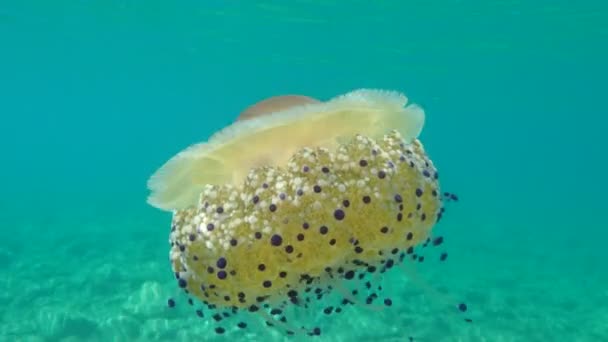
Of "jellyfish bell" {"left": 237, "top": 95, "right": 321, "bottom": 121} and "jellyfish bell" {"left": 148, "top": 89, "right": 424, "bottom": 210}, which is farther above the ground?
"jellyfish bell" {"left": 237, "top": 95, "right": 321, "bottom": 121}

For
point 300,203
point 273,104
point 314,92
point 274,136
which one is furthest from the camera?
point 314,92

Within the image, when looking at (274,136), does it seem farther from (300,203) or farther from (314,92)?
(314,92)

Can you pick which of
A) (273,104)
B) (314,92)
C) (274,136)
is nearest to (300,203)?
(274,136)

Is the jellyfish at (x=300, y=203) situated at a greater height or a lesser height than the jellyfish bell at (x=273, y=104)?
lesser

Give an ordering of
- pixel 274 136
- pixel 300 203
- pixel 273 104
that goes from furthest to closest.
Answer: pixel 273 104 → pixel 274 136 → pixel 300 203

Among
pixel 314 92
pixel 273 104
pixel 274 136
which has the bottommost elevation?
pixel 274 136

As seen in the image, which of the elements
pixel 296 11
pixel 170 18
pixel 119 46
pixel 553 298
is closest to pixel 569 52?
pixel 296 11

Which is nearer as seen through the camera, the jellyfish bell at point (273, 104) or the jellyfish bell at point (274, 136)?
the jellyfish bell at point (274, 136)
